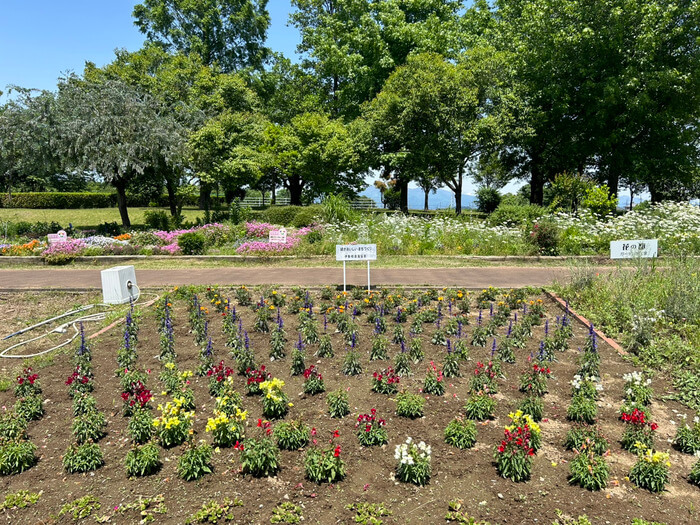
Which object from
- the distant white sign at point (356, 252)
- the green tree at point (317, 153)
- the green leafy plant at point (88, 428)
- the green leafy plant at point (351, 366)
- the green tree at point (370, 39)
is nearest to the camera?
the green leafy plant at point (88, 428)

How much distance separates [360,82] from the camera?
2906 centimetres

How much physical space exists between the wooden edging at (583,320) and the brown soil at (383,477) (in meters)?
0.93

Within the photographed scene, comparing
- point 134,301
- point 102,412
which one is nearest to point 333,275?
point 134,301

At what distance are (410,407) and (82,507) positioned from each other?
95.6 inches

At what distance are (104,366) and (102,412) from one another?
48.1 inches

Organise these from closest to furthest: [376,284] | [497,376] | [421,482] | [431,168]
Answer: [421,482] < [497,376] < [376,284] < [431,168]

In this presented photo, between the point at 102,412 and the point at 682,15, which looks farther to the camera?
the point at 682,15

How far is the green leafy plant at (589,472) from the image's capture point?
3156 mm

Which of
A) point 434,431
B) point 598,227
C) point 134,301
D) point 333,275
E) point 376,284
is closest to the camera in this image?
point 434,431

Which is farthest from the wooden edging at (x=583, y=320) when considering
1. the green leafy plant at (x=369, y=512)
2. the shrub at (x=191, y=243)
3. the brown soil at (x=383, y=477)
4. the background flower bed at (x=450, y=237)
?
the shrub at (x=191, y=243)

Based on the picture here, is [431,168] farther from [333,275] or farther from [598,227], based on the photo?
[333,275]

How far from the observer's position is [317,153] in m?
24.1

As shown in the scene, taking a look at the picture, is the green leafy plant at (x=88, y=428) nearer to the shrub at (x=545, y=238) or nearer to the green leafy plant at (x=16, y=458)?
the green leafy plant at (x=16, y=458)

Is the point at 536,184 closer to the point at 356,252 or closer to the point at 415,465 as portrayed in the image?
the point at 356,252
